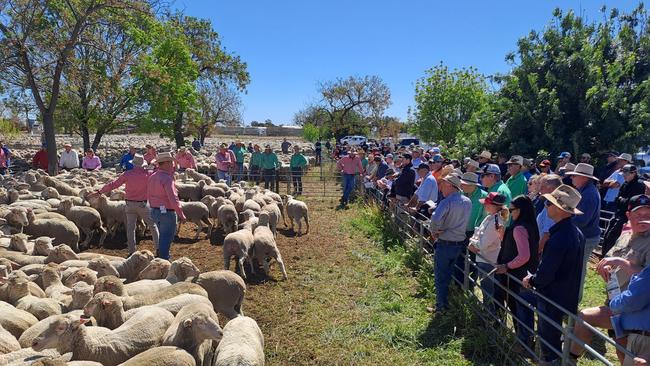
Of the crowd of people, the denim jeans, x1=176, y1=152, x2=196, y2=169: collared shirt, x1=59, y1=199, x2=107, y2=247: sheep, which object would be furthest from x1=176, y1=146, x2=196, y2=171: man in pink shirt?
the denim jeans

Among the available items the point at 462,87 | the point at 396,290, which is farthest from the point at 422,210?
the point at 462,87

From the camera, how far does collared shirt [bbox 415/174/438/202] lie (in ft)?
29.4

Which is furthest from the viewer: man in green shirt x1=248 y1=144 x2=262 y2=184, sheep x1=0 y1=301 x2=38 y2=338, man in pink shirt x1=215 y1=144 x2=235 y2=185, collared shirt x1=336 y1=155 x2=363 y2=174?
man in green shirt x1=248 y1=144 x2=262 y2=184

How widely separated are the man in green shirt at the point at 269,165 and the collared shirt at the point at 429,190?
31.7ft

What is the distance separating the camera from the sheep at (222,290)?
20.4 feet

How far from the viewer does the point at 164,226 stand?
7883 millimetres

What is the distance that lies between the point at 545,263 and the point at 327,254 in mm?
6044

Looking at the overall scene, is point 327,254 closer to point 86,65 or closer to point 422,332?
point 422,332

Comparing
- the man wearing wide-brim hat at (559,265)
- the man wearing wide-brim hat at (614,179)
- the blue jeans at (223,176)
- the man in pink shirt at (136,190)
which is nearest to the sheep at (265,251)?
the man in pink shirt at (136,190)

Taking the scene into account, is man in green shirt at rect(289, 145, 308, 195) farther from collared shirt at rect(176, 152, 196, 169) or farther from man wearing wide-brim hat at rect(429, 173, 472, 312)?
man wearing wide-brim hat at rect(429, 173, 472, 312)

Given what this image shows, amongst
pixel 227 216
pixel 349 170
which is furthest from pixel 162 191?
pixel 349 170

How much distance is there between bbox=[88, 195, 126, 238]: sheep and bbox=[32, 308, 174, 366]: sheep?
633 centimetres

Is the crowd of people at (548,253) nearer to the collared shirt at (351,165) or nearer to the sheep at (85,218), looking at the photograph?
the sheep at (85,218)

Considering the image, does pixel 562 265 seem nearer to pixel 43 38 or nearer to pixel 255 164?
pixel 255 164
